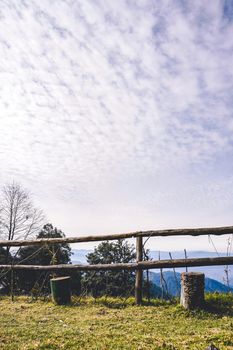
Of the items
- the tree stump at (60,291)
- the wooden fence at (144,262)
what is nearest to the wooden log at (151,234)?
the wooden fence at (144,262)

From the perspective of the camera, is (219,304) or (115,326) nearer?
(115,326)

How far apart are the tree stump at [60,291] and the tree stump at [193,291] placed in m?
3.98

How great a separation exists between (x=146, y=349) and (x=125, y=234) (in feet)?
15.9

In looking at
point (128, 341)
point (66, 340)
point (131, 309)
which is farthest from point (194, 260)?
point (66, 340)

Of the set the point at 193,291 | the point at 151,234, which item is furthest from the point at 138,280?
the point at 193,291

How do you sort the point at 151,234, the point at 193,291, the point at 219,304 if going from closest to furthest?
the point at 193,291 < the point at 219,304 < the point at 151,234

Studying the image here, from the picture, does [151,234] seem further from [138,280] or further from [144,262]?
[138,280]

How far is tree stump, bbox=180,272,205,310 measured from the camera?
27.3 feet

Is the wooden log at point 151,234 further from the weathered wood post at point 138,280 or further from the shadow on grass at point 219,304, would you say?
the shadow on grass at point 219,304

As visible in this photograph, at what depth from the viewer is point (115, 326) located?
7.11 metres

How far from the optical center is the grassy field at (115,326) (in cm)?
566

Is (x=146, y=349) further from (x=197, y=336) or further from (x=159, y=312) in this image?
(x=159, y=312)

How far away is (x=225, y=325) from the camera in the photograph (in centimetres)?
685

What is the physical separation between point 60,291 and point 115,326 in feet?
12.2
